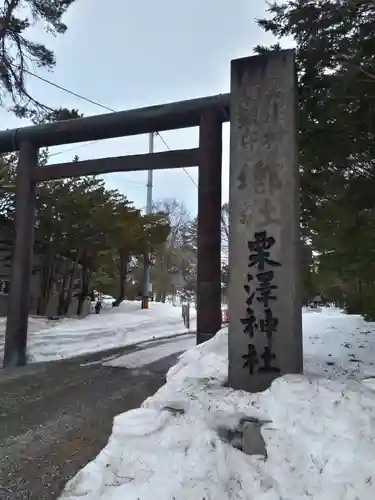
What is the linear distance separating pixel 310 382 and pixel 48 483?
267 centimetres

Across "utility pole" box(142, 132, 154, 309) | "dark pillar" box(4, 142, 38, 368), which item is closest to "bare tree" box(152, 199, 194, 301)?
"utility pole" box(142, 132, 154, 309)

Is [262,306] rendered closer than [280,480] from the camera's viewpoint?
No

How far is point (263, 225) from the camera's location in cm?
536

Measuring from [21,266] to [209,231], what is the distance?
4066 mm

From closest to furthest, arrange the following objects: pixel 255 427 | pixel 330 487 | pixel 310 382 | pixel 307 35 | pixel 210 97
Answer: pixel 330 487, pixel 255 427, pixel 310 382, pixel 307 35, pixel 210 97

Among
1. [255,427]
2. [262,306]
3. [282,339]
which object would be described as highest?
[262,306]

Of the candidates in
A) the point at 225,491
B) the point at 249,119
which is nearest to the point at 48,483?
the point at 225,491

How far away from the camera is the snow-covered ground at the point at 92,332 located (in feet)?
35.1

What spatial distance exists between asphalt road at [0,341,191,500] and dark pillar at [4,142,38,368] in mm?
671

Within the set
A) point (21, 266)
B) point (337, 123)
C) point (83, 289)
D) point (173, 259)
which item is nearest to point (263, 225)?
point (337, 123)

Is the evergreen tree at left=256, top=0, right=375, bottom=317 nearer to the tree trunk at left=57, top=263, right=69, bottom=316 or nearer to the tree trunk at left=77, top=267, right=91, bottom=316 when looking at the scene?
the tree trunk at left=57, top=263, right=69, bottom=316

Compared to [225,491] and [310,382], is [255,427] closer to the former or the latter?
[225,491]

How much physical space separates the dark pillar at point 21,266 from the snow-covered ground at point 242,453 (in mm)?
5157

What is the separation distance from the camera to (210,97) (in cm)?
825
